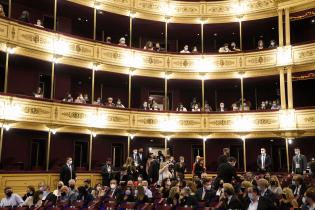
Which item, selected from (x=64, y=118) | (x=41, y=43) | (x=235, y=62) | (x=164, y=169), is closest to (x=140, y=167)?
(x=164, y=169)

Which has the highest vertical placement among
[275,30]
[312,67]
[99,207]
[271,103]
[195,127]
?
[275,30]

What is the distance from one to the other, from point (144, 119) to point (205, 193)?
10061 mm

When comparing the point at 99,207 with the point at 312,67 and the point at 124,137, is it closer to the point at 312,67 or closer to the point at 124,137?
the point at 124,137

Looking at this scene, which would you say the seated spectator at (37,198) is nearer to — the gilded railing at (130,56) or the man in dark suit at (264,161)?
the gilded railing at (130,56)

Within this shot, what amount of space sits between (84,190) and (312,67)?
43.8 feet

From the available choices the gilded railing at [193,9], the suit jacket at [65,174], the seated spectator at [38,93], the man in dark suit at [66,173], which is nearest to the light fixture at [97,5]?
the gilded railing at [193,9]

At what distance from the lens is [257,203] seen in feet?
24.2

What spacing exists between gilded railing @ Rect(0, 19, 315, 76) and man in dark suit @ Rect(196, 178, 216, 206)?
10.6 metres

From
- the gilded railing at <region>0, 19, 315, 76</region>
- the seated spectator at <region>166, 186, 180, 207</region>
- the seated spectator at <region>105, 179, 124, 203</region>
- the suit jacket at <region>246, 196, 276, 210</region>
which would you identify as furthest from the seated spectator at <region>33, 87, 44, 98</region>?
the suit jacket at <region>246, 196, 276, 210</region>

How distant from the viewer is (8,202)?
33.7 feet

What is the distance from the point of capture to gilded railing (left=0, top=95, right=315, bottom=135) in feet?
52.6

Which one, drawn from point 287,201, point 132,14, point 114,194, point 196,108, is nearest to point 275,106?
point 196,108

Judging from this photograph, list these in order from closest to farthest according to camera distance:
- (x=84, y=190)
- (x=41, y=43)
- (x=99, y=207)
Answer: (x=99, y=207)
(x=84, y=190)
(x=41, y=43)

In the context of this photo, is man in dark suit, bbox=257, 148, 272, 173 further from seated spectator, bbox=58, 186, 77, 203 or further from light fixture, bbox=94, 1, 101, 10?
light fixture, bbox=94, 1, 101, 10
